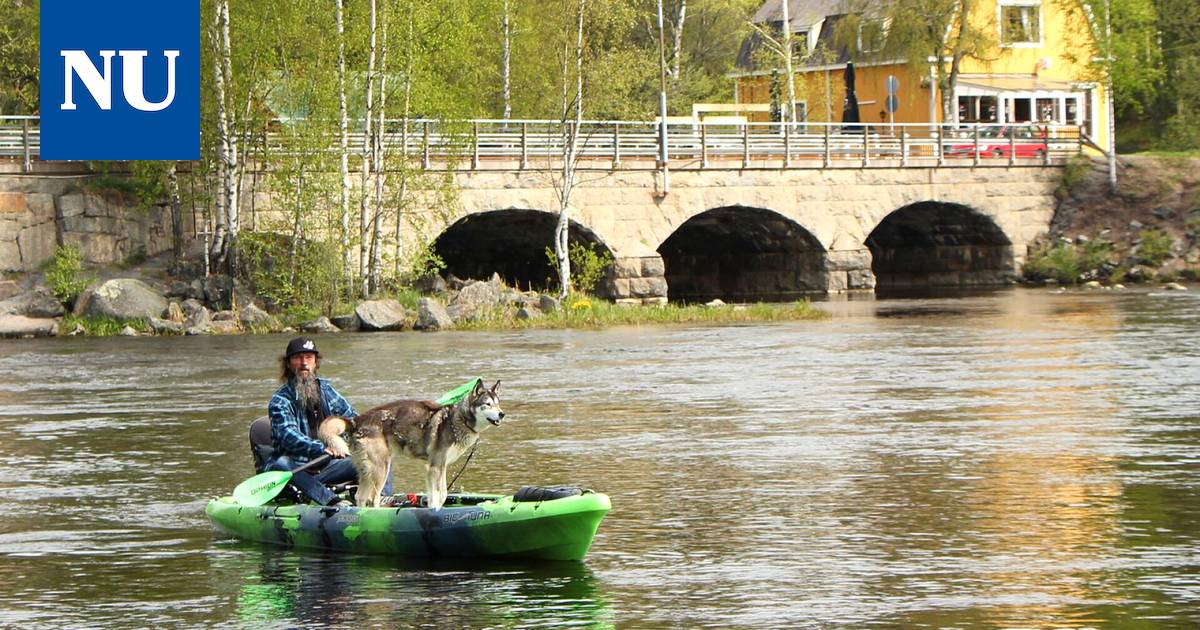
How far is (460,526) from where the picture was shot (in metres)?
12.2

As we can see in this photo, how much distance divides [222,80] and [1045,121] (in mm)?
29633

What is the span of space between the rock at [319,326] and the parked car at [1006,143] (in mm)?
22390

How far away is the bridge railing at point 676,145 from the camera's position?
42.5 m

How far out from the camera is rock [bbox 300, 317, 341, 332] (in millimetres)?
37188

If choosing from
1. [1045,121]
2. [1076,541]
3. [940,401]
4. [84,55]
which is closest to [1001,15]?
[1045,121]

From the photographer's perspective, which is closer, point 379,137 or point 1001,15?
point 379,137

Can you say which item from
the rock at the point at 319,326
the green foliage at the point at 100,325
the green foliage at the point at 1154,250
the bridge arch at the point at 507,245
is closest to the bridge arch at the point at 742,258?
the bridge arch at the point at 507,245

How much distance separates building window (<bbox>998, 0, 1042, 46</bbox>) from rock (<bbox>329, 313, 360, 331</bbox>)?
3027 cm

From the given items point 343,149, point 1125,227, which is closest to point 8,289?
point 343,149

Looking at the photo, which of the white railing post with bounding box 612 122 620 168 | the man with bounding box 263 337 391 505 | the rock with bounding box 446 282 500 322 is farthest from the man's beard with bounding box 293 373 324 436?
the white railing post with bounding box 612 122 620 168

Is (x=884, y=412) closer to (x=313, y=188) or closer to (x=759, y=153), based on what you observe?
(x=313, y=188)

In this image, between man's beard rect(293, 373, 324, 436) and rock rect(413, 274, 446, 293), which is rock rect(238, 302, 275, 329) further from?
man's beard rect(293, 373, 324, 436)

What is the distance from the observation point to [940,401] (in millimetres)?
22656

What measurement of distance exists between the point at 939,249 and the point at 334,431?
151 ft
